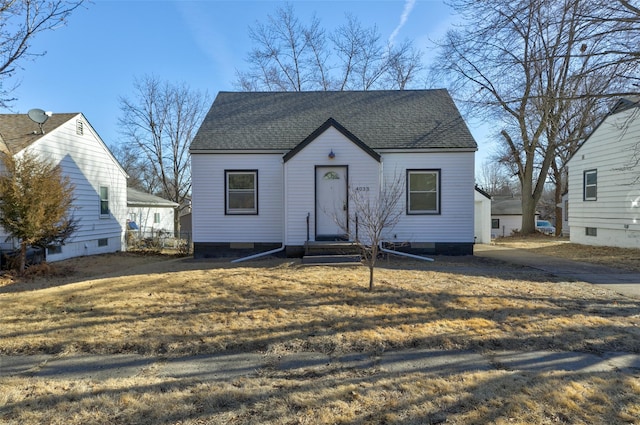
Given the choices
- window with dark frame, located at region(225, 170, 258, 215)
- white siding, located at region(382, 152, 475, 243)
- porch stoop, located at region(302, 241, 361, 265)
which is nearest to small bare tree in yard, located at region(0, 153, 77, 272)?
window with dark frame, located at region(225, 170, 258, 215)

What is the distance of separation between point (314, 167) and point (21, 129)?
11594mm

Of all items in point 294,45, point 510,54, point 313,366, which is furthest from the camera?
point 294,45

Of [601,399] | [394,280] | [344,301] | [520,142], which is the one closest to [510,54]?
[394,280]

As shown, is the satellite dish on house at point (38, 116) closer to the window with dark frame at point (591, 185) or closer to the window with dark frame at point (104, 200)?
the window with dark frame at point (104, 200)

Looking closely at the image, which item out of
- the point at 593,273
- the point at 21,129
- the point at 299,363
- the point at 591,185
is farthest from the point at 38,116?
the point at 591,185

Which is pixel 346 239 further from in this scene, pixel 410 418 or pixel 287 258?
pixel 410 418

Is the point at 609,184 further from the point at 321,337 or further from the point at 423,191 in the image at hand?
the point at 321,337

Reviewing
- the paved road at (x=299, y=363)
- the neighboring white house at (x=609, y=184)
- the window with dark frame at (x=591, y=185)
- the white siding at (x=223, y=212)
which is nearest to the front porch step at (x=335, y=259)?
the white siding at (x=223, y=212)

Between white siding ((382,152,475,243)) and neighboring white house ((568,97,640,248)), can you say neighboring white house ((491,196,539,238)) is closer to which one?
neighboring white house ((568,97,640,248))

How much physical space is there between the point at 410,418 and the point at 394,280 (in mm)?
5036

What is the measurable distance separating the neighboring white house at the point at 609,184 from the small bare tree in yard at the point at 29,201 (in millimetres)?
18459

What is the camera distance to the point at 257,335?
492cm

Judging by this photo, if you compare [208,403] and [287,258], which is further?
[287,258]

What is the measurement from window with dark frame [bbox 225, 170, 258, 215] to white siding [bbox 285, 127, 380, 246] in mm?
1615
